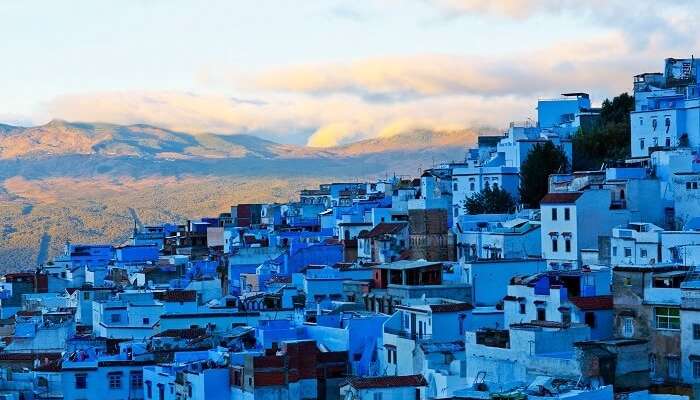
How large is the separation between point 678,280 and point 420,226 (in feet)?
57.8

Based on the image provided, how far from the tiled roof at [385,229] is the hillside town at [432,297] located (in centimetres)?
10

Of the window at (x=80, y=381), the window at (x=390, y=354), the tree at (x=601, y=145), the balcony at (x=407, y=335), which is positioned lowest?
the window at (x=80, y=381)

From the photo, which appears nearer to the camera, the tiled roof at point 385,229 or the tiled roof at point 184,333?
the tiled roof at point 184,333

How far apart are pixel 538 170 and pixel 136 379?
1918cm

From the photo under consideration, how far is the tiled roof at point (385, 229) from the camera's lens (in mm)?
50031

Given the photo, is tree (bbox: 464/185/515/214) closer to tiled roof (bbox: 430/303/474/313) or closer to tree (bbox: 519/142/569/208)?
tree (bbox: 519/142/569/208)

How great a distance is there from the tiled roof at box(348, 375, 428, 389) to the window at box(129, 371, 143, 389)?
8.78m

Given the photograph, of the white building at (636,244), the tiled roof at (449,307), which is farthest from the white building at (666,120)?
the tiled roof at (449,307)

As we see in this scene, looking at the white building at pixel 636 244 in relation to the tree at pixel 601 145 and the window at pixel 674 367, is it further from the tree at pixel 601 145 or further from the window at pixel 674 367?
the tree at pixel 601 145

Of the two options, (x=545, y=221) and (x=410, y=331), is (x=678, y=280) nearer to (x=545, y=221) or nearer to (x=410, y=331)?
(x=410, y=331)

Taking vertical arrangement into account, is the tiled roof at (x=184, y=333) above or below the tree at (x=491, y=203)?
below

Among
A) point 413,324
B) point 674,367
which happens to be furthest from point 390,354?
point 674,367

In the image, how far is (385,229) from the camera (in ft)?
167

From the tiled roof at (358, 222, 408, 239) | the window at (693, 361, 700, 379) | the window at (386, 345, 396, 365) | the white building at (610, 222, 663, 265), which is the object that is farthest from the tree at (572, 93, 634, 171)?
the window at (693, 361, 700, 379)
